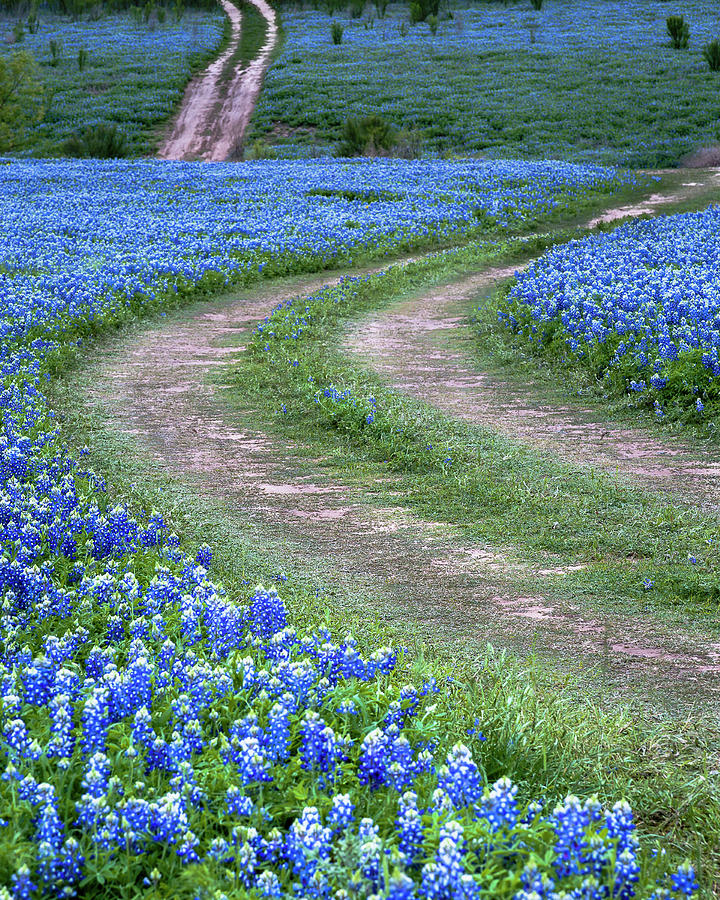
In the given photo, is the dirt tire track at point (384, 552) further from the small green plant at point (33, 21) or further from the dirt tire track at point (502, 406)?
the small green plant at point (33, 21)

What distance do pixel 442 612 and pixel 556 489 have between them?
7.19ft

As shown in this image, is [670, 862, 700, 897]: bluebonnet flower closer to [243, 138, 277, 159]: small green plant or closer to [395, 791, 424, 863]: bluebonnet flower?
[395, 791, 424, 863]: bluebonnet flower

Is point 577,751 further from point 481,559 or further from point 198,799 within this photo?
point 481,559

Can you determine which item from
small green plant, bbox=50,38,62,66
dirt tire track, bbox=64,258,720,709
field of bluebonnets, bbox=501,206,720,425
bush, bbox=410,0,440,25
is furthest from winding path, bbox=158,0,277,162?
dirt tire track, bbox=64,258,720,709

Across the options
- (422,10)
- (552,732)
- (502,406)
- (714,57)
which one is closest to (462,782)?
(552,732)

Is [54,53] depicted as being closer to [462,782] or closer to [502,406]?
[502,406]

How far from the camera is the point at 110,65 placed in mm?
59188

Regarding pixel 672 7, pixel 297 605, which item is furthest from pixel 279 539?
pixel 672 7

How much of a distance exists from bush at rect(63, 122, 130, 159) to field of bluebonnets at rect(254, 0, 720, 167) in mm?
6912

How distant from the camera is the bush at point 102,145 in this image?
4303 centimetres

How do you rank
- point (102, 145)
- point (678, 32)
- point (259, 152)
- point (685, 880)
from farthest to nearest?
point (678, 32) → point (102, 145) → point (259, 152) → point (685, 880)

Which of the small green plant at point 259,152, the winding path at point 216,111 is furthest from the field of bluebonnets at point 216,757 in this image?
the winding path at point 216,111

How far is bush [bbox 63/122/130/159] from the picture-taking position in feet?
141

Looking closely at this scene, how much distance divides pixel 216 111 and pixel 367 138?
452 inches
